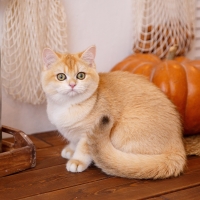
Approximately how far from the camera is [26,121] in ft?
7.08

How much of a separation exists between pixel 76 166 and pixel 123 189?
0.85 ft

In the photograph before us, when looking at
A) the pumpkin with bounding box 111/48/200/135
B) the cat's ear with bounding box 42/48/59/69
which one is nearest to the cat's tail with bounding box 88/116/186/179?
the cat's ear with bounding box 42/48/59/69

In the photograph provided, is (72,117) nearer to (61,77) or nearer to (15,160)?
(61,77)

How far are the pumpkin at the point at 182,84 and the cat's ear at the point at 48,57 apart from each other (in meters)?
0.64

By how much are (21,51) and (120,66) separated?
23.6 inches

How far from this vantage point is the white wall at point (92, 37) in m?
2.12

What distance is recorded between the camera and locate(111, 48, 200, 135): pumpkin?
196cm

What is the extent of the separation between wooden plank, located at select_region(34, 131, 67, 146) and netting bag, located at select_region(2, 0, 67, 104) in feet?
0.71

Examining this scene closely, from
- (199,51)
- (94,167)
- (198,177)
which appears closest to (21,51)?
(94,167)

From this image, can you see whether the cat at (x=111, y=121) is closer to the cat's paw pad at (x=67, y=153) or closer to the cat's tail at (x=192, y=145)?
the cat's paw pad at (x=67, y=153)

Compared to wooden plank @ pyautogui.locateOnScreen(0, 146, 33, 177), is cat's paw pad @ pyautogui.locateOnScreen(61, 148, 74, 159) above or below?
below

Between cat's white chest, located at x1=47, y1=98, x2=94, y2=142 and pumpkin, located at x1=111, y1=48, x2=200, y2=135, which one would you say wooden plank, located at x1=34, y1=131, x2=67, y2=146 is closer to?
cat's white chest, located at x1=47, y1=98, x2=94, y2=142

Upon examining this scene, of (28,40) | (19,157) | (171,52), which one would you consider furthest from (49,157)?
(171,52)

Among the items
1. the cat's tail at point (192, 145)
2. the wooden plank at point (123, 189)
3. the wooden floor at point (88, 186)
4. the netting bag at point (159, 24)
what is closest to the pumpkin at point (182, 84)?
the cat's tail at point (192, 145)
